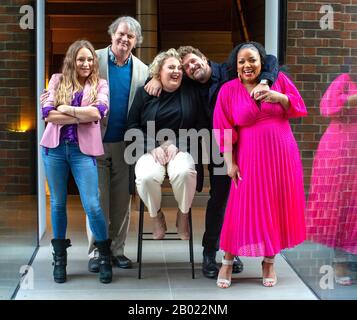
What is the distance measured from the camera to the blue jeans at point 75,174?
150 inches

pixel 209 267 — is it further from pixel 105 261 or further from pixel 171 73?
pixel 171 73

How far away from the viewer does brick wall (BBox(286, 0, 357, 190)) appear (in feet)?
11.7

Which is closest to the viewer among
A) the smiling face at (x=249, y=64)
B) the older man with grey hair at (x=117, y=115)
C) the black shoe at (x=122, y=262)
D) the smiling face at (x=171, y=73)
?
the smiling face at (x=249, y=64)

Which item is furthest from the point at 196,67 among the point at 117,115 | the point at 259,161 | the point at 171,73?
the point at 259,161

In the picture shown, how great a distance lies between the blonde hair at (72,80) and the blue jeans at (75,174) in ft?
0.96

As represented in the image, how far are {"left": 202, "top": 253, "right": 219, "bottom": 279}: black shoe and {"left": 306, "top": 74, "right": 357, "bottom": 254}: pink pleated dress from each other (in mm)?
665

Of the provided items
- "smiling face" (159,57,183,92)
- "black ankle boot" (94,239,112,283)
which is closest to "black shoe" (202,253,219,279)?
"black ankle boot" (94,239,112,283)

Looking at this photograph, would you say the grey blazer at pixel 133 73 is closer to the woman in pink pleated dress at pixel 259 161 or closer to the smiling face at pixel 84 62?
the smiling face at pixel 84 62

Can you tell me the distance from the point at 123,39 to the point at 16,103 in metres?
0.80

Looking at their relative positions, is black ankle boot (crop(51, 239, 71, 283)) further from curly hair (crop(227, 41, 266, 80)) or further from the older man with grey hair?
curly hair (crop(227, 41, 266, 80))

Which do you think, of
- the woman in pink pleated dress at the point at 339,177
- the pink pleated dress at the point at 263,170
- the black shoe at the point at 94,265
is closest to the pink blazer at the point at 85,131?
the pink pleated dress at the point at 263,170

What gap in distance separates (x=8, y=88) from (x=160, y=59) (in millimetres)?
971

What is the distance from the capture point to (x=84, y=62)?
12.5 ft

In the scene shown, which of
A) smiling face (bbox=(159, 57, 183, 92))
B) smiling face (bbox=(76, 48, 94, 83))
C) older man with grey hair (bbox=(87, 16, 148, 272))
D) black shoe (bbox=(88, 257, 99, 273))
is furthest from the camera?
black shoe (bbox=(88, 257, 99, 273))
